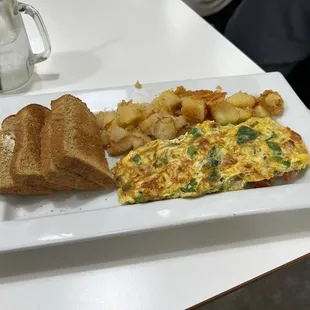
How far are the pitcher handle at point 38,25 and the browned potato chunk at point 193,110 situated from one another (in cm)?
49

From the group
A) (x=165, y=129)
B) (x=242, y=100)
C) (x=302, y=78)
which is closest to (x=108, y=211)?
(x=165, y=129)

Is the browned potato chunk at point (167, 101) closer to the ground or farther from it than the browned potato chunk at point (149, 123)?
farther from it

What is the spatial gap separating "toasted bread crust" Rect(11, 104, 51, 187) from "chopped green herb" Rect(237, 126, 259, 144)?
1.52ft

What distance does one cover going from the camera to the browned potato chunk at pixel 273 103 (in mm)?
1252

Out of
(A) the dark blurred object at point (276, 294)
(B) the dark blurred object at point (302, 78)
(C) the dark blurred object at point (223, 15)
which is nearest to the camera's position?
(A) the dark blurred object at point (276, 294)

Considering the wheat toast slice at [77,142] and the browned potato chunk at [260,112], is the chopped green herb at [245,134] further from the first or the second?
the wheat toast slice at [77,142]

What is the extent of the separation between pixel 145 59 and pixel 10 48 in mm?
467

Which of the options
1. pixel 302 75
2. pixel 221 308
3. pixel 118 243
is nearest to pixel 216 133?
pixel 118 243

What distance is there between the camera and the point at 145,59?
161 cm

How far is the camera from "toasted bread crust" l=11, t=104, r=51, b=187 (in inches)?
41.4

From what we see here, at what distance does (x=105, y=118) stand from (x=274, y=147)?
44 centimetres

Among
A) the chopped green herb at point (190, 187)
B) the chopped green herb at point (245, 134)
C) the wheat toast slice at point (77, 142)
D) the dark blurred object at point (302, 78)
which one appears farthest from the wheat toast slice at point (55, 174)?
the dark blurred object at point (302, 78)

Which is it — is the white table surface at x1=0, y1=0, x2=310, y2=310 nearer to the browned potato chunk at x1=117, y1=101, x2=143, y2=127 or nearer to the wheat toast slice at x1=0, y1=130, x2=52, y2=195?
the wheat toast slice at x1=0, y1=130, x2=52, y2=195

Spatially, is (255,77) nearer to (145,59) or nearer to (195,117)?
(195,117)
